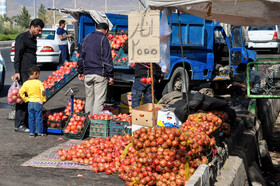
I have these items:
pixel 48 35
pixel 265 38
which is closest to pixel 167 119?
pixel 48 35

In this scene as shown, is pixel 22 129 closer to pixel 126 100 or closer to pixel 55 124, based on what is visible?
pixel 55 124

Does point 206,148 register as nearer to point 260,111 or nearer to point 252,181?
point 252,181

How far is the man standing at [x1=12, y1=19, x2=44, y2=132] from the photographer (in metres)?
8.23

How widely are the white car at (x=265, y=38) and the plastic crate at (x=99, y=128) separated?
71.9 ft

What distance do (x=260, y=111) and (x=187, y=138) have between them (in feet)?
20.9

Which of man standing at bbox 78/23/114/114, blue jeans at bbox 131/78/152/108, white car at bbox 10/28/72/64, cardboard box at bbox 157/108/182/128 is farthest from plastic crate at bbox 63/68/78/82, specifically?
white car at bbox 10/28/72/64

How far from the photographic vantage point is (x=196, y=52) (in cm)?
1313

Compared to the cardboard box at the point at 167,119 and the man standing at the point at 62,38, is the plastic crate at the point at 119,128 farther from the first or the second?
the man standing at the point at 62,38

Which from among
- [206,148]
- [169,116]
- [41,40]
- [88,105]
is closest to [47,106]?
[88,105]

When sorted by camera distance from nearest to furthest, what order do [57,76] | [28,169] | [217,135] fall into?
[28,169] < [217,135] < [57,76]

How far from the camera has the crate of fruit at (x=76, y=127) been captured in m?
7.81

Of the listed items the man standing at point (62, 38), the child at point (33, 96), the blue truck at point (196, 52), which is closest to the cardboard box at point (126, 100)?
the blue truck at point (196, 52)

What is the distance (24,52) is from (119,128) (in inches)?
97.7

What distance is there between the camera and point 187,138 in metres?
5.80
